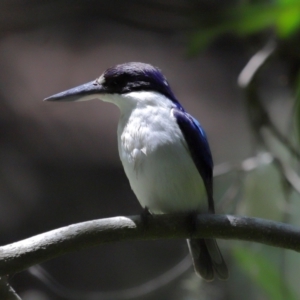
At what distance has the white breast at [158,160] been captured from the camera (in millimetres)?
1441

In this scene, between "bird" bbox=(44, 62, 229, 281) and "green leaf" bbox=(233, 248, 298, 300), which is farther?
"green leaf" bbox=(233, 248, 298, 300)

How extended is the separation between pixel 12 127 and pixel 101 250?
0.90 meters

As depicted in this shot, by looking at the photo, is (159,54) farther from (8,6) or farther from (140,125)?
(140,125)

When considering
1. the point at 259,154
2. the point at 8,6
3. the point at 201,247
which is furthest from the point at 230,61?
the point at 201,247

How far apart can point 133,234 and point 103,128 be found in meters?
2.07

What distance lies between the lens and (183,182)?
4.84 ft

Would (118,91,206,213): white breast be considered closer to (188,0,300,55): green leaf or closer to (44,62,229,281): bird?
(44,62,229,281): bird

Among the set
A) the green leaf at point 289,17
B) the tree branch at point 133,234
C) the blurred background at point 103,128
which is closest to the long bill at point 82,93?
the tree branch at point 133,234

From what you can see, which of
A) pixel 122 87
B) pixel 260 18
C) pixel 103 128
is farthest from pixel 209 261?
pixel 103 128

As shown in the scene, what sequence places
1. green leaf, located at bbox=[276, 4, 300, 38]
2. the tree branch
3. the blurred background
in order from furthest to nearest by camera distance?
the blurred background
green leaf, located at bbox=[276, 4, 300, 38]
the tree branch

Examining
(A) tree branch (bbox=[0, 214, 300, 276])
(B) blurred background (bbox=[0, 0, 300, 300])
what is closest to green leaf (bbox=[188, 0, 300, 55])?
(A) tree branch (bbox=[0, 214, 300, 276])

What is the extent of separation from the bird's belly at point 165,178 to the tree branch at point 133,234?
0.37 ft

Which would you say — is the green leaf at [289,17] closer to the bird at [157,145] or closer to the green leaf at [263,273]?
the bird at [157,145]

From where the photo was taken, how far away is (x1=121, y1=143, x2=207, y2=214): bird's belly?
144cm
